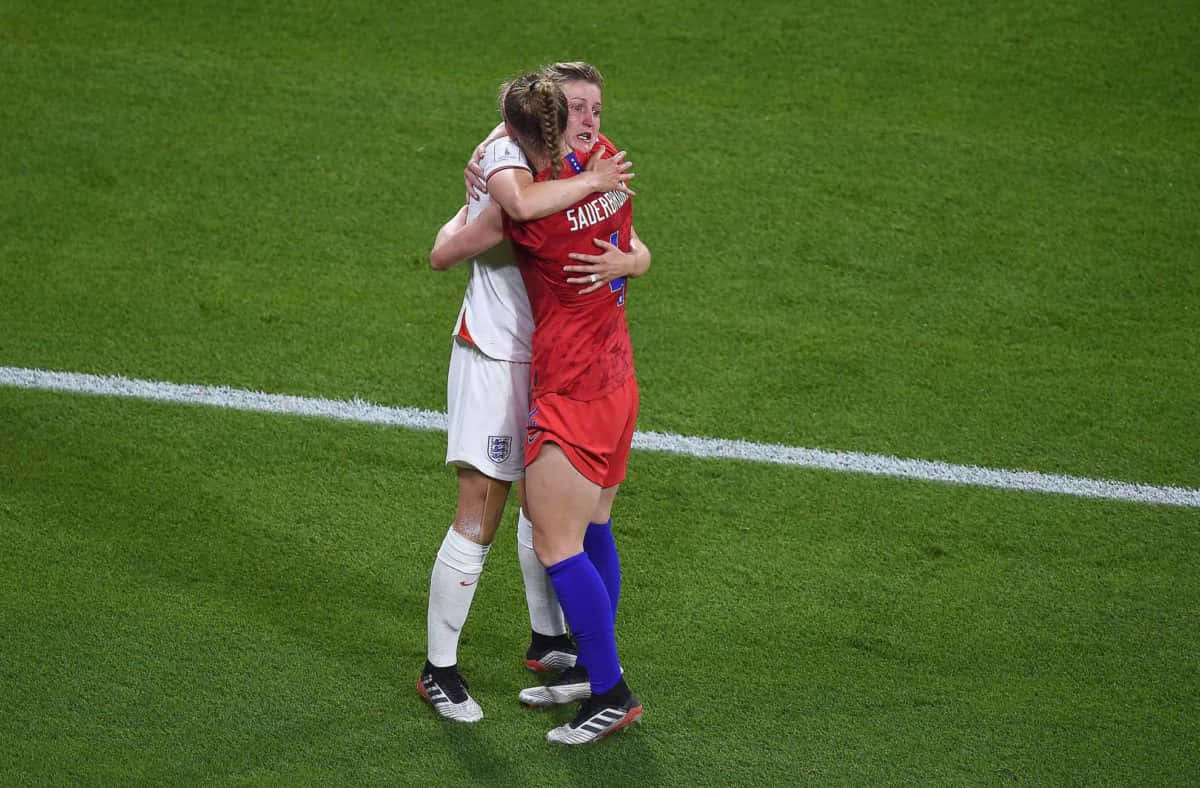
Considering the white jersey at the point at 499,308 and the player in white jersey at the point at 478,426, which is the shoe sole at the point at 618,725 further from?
the white jersey at the point at 499,308

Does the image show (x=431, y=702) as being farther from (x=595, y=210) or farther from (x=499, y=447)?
(x=595, y=210)

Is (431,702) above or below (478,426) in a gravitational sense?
below

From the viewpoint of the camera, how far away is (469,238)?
11.3 feet

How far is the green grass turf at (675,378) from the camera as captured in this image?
154 inches

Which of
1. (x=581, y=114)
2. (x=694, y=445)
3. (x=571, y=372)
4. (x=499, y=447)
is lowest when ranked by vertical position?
(x=694, y=445)

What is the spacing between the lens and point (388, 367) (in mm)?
5484

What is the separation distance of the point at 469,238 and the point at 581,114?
424 mm

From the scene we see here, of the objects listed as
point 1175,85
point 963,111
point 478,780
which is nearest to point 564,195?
point 478,780

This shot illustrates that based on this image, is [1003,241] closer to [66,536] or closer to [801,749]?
[801,749]

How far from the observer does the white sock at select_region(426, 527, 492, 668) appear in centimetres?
375

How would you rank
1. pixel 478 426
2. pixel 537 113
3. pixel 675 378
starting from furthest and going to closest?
1. pixel 675 378
2. pixel 478 426
3. pixel 537 113

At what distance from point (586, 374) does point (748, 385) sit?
2027mm

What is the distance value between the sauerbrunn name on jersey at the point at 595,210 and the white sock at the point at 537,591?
95cm

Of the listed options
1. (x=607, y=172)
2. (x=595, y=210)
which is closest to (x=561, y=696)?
(x=595, y=210)
